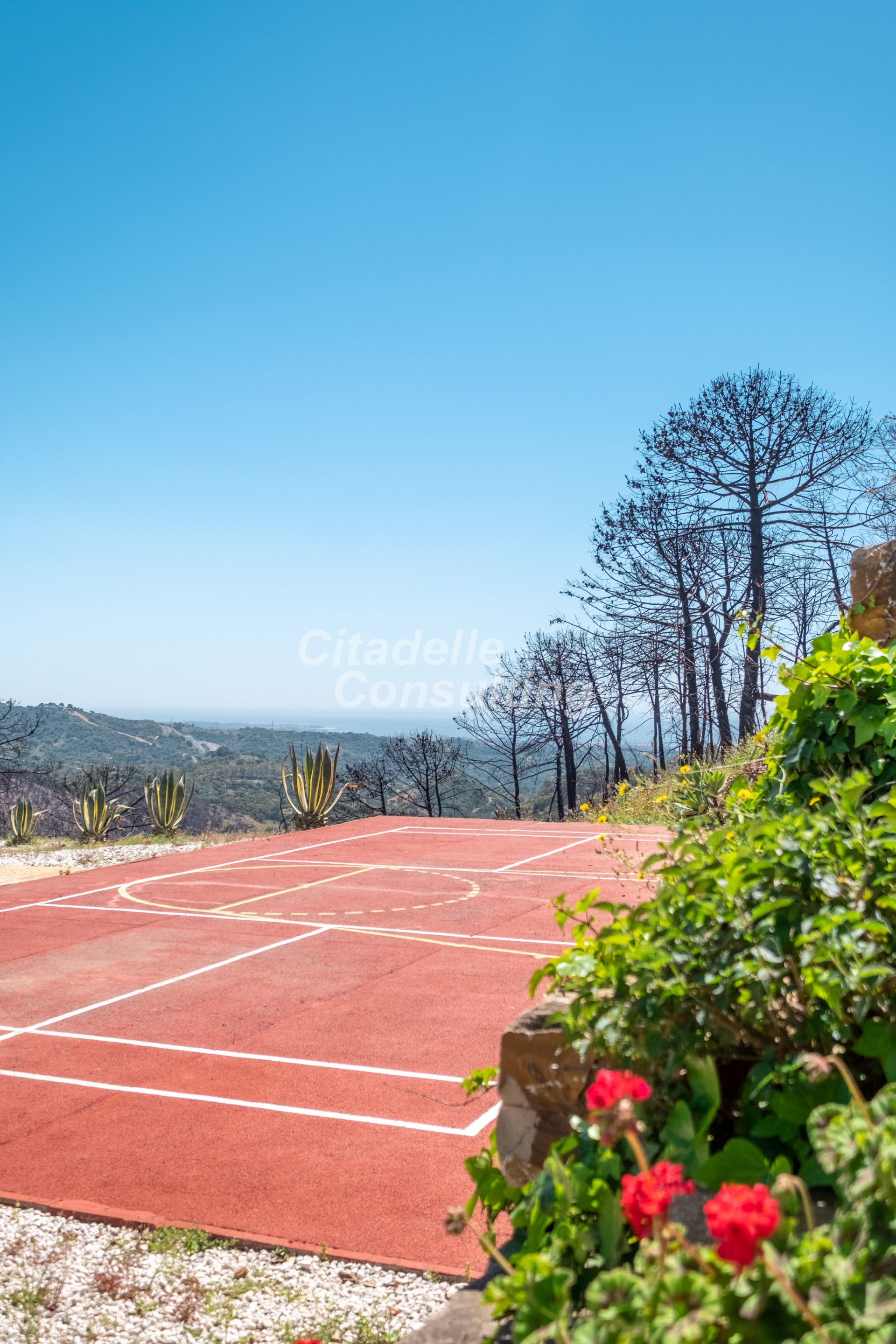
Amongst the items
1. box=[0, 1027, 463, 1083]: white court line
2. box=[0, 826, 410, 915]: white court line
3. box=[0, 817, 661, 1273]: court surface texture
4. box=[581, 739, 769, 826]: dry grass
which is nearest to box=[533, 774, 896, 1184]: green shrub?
box=[0, 817, 661, 1273]: court surface texture

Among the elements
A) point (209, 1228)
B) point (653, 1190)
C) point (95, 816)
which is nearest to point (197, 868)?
point (95, 816)

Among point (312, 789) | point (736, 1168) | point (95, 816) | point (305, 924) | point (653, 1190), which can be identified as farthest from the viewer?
point (95, 816)

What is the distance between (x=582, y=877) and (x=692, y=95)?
30.7ft

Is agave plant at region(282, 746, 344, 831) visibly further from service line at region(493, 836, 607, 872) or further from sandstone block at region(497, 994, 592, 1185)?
sandstone block at region(497, 994, 592, 1185)

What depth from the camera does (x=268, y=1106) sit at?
166 inches

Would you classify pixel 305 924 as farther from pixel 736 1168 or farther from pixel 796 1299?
pixel 796 1299

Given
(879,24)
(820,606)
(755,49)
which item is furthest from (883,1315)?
(820,606)

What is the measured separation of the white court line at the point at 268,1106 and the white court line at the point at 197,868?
463cm

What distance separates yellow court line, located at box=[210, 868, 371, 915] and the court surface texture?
0.05m

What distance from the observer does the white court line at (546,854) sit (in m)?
10.7

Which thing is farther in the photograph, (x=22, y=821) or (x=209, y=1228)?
(x=22, y=821)

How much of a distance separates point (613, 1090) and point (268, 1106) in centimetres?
345

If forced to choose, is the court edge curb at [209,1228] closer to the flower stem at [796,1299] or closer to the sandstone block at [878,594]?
the flower stem at [796,1299]

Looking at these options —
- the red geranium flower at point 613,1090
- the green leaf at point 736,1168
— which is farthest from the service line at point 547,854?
the red geranium flower at point 613,1090
